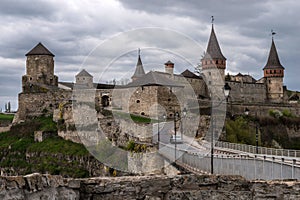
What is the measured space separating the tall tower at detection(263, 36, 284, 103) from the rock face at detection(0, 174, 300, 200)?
82.6m

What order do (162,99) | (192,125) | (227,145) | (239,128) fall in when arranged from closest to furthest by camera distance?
(227,145)
(192,125)
(162,99)
(239,128)

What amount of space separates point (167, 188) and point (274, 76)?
284ft

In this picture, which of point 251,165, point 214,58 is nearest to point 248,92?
point 214,58

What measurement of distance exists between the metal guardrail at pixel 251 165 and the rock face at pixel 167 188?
5.57 metres

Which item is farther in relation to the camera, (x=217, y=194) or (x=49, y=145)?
(x=49, y=145)

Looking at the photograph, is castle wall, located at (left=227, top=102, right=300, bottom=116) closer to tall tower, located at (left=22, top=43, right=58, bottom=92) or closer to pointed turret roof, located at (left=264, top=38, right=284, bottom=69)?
pointed turret roof, located at (left=264, top=38, right=284, bottom=69)

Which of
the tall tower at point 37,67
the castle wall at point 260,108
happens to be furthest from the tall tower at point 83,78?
the castle wall at point 260,108

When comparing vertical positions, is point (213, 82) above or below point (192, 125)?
above

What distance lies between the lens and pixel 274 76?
91.5 metres

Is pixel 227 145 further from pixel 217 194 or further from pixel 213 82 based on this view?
pixel 213 82

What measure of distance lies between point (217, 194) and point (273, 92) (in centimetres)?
8468

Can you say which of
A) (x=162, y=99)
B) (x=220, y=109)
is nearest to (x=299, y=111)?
(x=220, y=109)

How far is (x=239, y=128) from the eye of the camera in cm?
5756

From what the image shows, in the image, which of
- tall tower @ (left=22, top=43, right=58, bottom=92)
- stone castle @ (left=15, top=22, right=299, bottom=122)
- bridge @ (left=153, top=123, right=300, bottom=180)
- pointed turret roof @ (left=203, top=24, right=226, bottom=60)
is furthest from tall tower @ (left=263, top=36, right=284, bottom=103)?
bridge @ (left=153, top=123, right=300, bottom=180)
